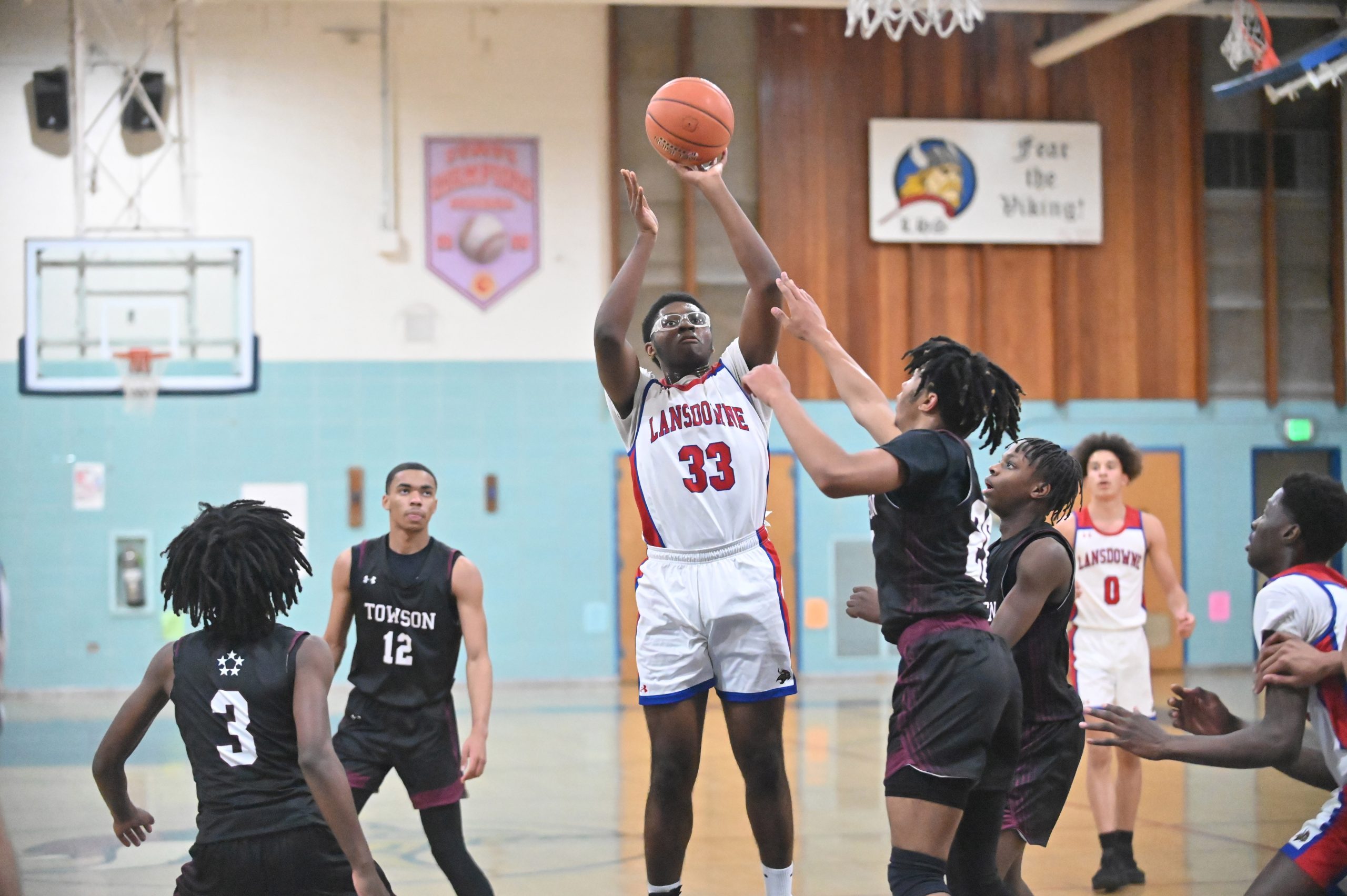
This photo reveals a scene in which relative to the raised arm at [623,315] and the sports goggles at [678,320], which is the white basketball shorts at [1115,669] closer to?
the sports goggles at [678,320]

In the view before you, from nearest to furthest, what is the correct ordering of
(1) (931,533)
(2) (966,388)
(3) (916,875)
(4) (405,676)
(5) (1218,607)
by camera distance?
1. (3) (916,875)
2. (1) (931,533)
3. (2) (966,388)
4. (4) (405,676)
5. (5) (1218,607)

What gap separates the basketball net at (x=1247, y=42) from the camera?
12047mm

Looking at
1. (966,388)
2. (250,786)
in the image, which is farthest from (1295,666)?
(250,786)

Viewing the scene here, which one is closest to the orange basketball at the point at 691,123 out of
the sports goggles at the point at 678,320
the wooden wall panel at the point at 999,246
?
the sports goggles at the point at 678,320

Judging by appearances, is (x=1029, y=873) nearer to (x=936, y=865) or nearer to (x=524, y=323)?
(x=936, y=865)

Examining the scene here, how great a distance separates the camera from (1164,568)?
677cm

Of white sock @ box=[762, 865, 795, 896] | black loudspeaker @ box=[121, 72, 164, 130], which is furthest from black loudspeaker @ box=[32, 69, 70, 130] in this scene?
white sock @ box=[762, 865, 795, 896]

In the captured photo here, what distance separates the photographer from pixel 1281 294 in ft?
49.6

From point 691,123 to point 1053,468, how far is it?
5.34ft

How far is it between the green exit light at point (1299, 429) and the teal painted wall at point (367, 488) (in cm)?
407

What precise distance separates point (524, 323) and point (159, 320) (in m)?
3.66

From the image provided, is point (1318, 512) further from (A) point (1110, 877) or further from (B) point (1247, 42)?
(B) point (1247, 42)

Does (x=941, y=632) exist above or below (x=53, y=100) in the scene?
below

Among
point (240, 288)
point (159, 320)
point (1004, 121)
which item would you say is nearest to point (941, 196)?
point (1004, 121)
